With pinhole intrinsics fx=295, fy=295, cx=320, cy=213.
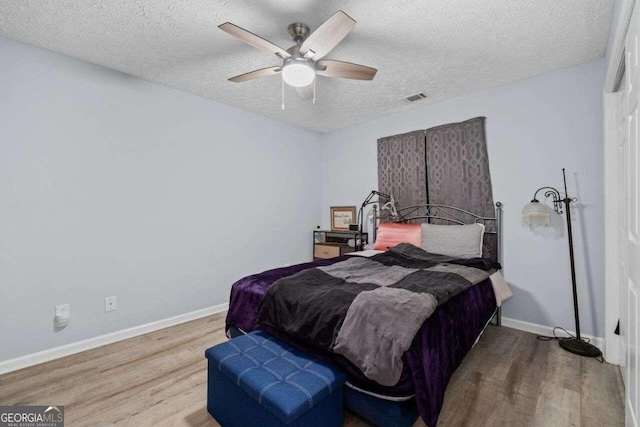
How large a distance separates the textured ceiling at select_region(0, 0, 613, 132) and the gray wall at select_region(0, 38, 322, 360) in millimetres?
313

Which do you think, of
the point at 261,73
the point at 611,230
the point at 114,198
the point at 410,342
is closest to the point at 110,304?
the point at 114,198

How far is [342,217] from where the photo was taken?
14.5ft

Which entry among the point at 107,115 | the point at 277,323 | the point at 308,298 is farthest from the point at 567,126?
the point at 107,115

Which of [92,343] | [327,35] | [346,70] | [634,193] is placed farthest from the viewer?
[92,343]

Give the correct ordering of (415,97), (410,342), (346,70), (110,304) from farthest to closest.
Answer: (415,97), (110,304), (346,70), (410,342)

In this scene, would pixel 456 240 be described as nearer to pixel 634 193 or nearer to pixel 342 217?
pixel 634 193

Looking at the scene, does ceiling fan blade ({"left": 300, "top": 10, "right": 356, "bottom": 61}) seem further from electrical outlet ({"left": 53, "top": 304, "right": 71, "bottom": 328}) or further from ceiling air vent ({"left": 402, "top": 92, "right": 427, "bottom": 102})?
electrical outlet ({"left": 53, "top": 304, "right": 71, "bottom": 328})

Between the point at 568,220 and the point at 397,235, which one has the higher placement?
the point at 568,220

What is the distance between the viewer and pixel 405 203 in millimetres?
3719

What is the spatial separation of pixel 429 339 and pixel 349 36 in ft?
6.76

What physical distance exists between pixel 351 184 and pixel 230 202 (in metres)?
1.77

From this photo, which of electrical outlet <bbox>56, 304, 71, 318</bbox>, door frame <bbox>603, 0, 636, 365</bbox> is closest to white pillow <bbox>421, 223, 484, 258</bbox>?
door frame <bbox>603, 0, 636, 365</bbox>

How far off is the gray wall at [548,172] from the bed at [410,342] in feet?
1.81

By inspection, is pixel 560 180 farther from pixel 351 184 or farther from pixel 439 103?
pixel 351 184
